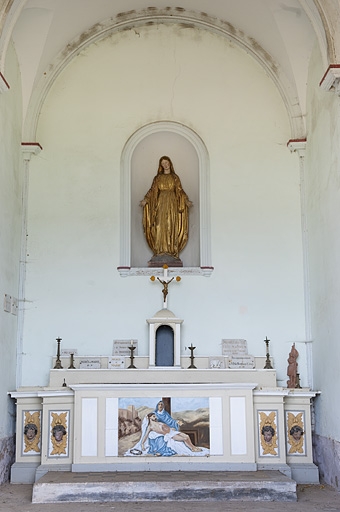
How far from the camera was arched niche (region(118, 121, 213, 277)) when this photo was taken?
963 cm

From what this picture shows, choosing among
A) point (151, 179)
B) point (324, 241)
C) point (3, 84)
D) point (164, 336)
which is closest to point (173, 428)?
point (164, 336)

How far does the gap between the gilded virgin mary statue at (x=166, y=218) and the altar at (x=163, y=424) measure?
→ 195 cm

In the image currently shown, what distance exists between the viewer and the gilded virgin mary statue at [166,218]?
32.2 feet

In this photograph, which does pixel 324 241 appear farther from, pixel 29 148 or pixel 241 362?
pixel 29 148

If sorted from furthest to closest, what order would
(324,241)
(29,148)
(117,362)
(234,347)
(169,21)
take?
(169,21)
(29,148)
(234,347)
(117,362)
(324,241)

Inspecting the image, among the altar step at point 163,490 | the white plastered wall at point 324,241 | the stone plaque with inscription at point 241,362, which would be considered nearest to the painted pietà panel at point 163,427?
the altar step at point 163,490

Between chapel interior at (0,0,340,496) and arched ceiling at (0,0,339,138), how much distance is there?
3 centimetres

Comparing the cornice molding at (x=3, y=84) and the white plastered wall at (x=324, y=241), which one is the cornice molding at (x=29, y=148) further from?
the white plastered wall at (x=324, y=241)

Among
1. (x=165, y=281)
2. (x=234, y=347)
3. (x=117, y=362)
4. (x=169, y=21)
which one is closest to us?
(x=117, y=362)

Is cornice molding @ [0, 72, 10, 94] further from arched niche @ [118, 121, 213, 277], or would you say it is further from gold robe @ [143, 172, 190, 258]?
gold robe @ [143, 172, 190, 258]

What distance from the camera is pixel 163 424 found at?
7.97 meters

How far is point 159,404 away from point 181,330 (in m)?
1.52

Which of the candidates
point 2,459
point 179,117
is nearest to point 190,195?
point 179,117

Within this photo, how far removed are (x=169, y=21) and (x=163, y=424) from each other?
588 cm
